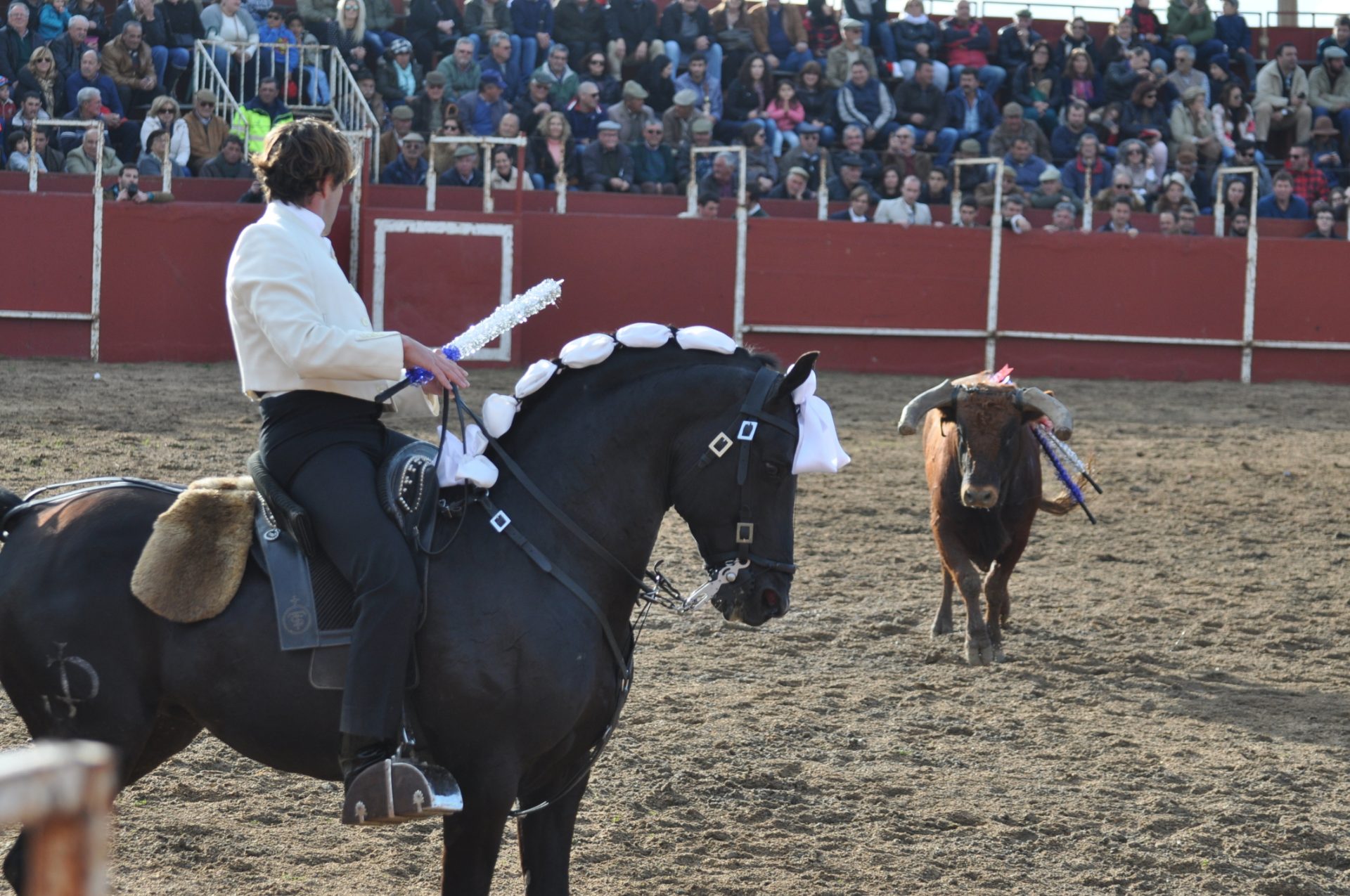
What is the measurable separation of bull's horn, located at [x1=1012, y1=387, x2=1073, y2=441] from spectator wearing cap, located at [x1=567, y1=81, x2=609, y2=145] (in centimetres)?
1021

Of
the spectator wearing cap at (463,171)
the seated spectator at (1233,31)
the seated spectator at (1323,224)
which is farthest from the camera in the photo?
the seated spectator at (1233,31)

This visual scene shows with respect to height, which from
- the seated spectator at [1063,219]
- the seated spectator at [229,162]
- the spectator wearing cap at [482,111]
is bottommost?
the seated spectator at [1063,219]

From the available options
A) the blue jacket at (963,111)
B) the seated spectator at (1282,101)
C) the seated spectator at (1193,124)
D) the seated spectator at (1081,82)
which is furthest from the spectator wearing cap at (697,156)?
the seated spectator at (1282,101)

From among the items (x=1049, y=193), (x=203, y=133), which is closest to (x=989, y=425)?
(x=203, y=133)

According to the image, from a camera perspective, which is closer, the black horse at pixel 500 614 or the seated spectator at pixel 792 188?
the black horse at pixel 500 614

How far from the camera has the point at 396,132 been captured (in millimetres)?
15195

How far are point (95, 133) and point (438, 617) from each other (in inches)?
476

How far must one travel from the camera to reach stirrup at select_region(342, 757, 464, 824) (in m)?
2.94

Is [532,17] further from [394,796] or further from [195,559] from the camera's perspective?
[394,796]

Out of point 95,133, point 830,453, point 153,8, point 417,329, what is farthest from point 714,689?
point 153,8

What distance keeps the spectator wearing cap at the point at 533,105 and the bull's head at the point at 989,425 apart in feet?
33.5

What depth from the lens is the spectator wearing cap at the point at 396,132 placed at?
49.1 ft

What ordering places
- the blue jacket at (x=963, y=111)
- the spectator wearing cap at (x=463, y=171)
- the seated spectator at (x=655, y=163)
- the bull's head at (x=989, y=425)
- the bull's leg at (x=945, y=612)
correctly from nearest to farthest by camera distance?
the bull's head at (x=989, y=425)
the bull's leg at (x=945, y=612)
the spectator wearing cap at (x=463, y=171)
the seated spectator at (x=655, y=163)
the blue jacket at (x=963, y=111)

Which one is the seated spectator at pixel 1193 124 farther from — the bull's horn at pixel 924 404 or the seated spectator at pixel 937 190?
the bull's horn at pixel 924 404
